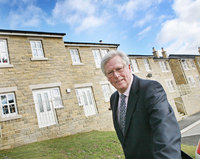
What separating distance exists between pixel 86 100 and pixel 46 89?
12.2 ft

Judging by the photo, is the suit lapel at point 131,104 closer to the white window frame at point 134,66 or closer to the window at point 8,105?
the window at point 8,105

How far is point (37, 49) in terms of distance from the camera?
10883 mm

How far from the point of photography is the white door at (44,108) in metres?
9.55

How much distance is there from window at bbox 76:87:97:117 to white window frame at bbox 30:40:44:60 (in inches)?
164

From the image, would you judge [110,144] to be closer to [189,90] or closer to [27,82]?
[27,82]

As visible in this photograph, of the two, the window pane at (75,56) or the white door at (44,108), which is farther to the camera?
the window pane at (75,56)

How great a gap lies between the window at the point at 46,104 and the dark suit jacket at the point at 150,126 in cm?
896

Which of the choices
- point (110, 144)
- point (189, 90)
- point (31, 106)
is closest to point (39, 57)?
point (31, 106)

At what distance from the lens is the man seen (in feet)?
4.50

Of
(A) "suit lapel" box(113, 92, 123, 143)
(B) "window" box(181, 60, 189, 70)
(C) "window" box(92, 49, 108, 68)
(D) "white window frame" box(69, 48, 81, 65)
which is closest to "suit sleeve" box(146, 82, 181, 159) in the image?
(A) "suit lapel" box(113, 92, 123, 143)

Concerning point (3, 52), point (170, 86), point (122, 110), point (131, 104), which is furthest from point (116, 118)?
point (170, 86)

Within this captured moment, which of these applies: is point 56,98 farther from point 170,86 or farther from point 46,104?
point 170,86

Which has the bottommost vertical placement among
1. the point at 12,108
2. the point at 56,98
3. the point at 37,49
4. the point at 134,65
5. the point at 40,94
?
the point at 12,108

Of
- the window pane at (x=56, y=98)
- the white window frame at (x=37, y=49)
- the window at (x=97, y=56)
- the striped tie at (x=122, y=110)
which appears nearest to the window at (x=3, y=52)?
the white window frame at (x=37, y=49)
